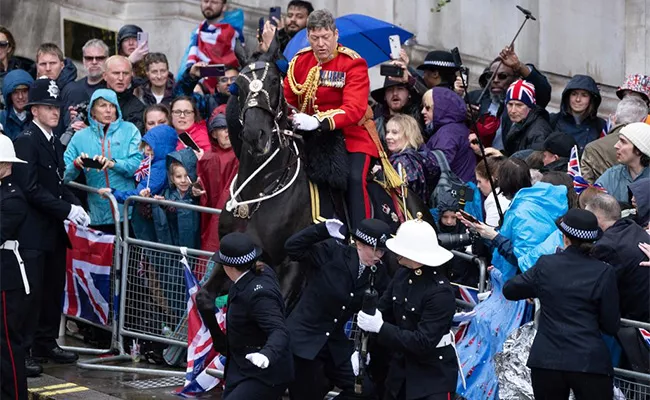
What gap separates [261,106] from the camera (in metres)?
11.4

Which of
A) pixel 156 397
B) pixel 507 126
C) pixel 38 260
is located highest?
pixel 507 126

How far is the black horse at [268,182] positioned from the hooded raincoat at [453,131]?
8.17ft

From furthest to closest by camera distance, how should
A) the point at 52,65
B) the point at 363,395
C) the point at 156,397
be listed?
the point at 52,65 < the point at 156,397 < the point at 363,395

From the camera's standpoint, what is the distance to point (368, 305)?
1030 cm

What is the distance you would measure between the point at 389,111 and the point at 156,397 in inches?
165

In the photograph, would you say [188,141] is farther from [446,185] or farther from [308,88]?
[446,185]

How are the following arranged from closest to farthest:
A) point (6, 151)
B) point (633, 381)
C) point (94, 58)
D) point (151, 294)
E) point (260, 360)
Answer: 1. point (260, 360)
2. point (633, 381)
3. point (6, 151)
4. point (151, 294)
5. point (94, 58)

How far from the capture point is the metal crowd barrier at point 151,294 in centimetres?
1340

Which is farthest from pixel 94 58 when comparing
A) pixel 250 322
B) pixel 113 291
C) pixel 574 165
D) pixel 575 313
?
pixel 575 313

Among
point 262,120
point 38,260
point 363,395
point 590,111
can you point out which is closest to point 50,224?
point 38,260

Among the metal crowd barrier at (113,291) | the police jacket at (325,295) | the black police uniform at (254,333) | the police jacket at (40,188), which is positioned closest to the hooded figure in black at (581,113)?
the police jacket at (325,295)

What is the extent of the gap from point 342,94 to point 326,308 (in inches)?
85.0

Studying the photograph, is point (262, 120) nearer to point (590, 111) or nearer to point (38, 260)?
point (38, 260)

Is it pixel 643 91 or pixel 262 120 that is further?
pixel 643 91
